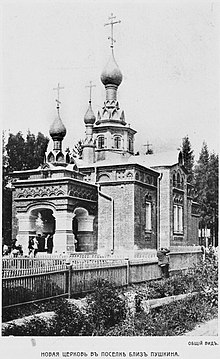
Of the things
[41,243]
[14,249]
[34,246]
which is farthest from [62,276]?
[41,243]

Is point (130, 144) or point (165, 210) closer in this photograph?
point (165, 210)

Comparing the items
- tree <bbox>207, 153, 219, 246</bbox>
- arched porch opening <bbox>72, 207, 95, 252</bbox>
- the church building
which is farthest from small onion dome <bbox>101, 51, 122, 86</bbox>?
tree <bbox>207, 153, 219, 246</bbox>

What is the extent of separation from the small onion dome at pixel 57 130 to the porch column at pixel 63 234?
2680 mm

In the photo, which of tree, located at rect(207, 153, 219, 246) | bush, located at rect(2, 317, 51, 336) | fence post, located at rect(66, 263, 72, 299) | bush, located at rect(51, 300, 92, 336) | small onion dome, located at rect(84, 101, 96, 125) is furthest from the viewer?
small onion dome, located at rect(84, 101, 96, 125)

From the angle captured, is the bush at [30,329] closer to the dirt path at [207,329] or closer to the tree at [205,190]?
the dirt path at [207,329]

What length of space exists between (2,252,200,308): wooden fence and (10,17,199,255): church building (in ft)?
7.49

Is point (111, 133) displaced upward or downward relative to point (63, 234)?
upward

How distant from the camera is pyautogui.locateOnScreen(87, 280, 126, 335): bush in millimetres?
7112

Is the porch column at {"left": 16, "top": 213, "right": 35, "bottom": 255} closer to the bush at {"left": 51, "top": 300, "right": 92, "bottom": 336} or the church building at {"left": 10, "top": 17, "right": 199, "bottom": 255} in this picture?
the church building at {"left": 10, "top": 17, "right": 199, "bottom": 255}

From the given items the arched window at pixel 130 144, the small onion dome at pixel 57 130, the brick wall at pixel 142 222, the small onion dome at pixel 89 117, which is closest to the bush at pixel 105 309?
the brick wall at pixel 142 222

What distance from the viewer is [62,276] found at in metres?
8.44

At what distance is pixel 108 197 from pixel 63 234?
7.09 ft

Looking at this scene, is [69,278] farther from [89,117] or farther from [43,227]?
[89,117]

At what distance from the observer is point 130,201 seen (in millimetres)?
14672
